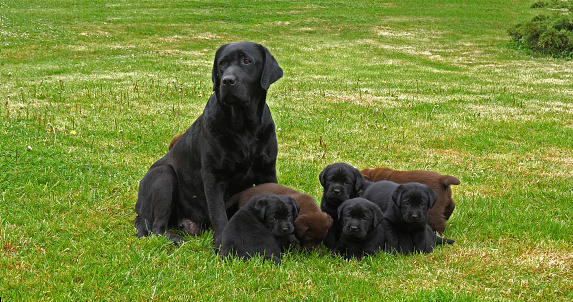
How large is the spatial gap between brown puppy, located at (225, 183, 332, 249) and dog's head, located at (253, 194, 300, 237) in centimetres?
25

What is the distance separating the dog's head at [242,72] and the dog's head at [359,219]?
1.46 metres

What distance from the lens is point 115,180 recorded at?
7.27m

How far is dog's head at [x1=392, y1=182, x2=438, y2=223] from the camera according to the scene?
16.5 feet

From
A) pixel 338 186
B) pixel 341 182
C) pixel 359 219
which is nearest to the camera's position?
pixel 359 219

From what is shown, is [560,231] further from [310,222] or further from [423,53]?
[423,53]

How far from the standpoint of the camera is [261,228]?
487 centimetres

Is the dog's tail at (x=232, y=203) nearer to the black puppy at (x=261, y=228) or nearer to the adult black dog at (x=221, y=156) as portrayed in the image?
the adult black dog at (x=221, y=156)

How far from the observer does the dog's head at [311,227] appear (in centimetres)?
511


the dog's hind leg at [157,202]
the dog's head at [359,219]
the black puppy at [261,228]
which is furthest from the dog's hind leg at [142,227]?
the dog's head at [359,219]

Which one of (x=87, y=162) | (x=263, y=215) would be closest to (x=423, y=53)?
(x=87, y=162)

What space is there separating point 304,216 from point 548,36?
2839cm

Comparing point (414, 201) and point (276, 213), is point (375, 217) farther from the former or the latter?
point (276, 213)

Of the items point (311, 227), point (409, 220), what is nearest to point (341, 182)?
point (311, 227)

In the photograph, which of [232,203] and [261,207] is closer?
[261,207]
